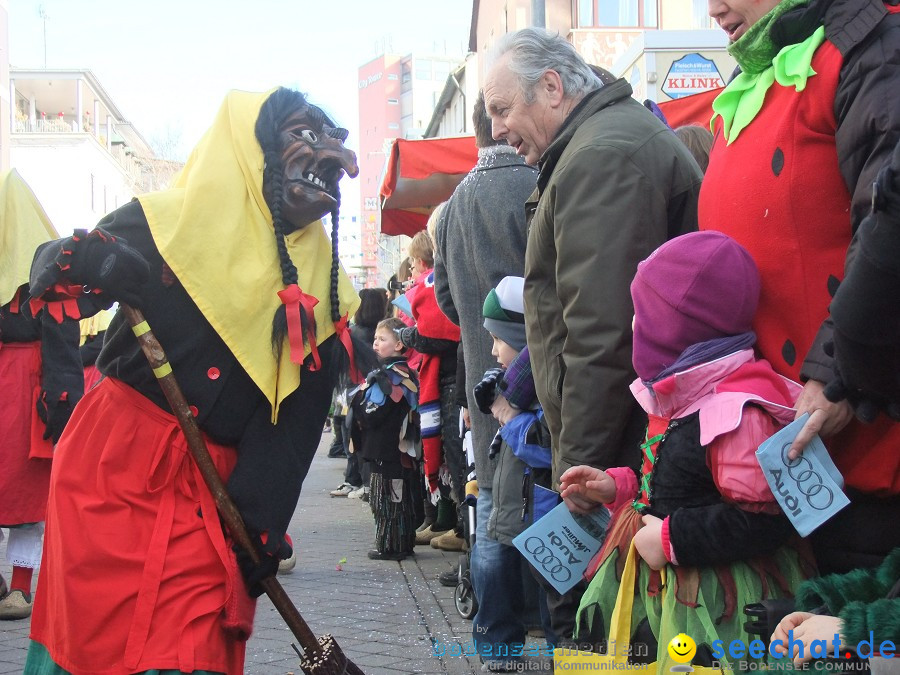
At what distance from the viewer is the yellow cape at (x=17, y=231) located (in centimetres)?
533

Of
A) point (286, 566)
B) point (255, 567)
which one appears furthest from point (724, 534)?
point (286, 566)

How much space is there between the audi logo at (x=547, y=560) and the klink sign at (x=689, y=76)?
6918mm

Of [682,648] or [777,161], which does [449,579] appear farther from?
[777,161]

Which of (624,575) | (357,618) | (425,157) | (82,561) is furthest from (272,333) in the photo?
(425,157)

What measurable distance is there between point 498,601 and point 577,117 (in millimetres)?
1920

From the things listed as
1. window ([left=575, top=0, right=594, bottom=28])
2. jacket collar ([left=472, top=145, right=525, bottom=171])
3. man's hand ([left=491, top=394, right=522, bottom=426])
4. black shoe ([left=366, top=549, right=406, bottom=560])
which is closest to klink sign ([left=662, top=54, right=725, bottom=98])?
black shoe ([left=366, top=549, right=406, bottom=560])

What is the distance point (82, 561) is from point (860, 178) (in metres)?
2.11

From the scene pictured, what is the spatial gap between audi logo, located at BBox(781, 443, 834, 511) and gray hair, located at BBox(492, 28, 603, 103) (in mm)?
1677

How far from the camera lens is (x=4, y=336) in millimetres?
5457

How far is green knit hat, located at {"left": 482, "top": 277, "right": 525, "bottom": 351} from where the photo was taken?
149 inches

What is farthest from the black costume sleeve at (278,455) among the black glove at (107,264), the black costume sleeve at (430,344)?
the black costume sleeve at (430,344)

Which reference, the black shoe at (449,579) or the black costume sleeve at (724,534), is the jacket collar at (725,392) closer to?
the black costume sleeve at (724,534)

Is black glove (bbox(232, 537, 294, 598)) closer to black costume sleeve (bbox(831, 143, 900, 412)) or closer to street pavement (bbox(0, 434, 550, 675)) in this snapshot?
street pavement (bbox(0, 434, 550, 675))

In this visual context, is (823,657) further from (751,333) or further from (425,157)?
(425,157)
